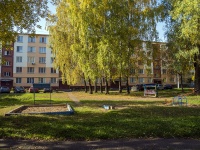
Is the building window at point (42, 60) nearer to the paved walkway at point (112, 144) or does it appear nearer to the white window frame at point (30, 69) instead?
the white window frame at point (30, 69)

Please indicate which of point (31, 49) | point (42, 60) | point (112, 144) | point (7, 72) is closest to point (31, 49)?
point (31, 49)

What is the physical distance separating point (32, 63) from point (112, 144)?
64.3 meters

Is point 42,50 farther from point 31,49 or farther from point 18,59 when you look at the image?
point 18,59

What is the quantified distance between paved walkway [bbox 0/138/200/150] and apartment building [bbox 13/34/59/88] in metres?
61.1

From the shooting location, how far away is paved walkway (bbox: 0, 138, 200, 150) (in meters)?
6.57

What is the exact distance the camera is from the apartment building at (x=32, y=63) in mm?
66331

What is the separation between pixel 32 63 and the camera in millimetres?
67625

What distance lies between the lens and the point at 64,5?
38125 mm

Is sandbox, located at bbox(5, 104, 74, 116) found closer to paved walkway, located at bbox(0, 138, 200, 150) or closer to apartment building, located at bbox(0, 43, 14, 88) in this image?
paved walkway, located at bbox(0, 138, 200, 150)

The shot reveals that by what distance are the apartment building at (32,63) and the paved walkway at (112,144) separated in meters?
61.1

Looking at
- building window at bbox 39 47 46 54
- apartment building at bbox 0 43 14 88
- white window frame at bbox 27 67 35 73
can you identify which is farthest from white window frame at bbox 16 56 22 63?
building window at bbox 39 47 46 54

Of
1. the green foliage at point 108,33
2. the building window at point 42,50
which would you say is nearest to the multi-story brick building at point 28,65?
the building window at point 42,50

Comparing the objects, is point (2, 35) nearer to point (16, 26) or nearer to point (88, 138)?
point (16, 26)

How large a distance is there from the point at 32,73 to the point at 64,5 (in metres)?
34.4
